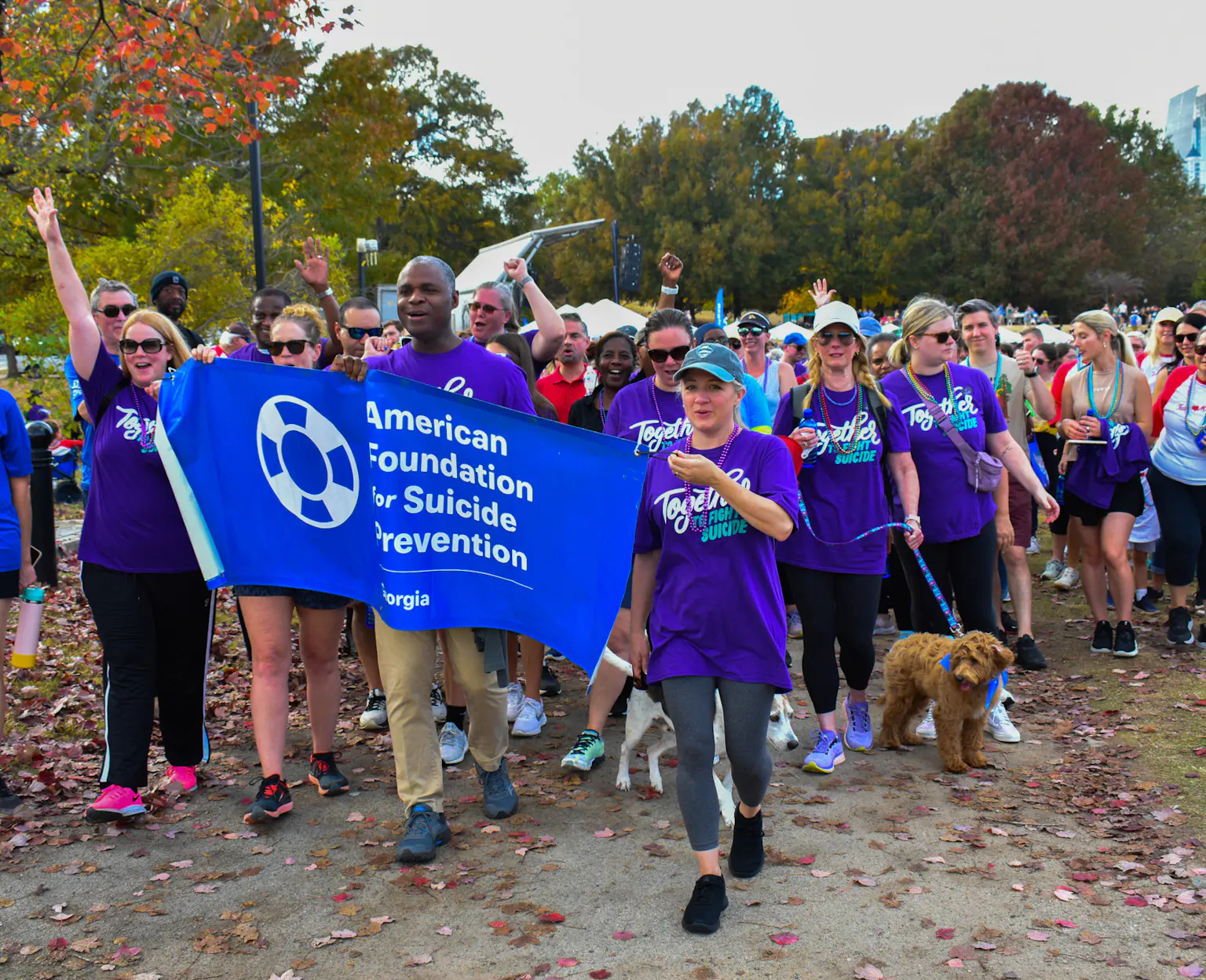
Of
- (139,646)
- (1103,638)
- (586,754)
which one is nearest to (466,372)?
(139,646)

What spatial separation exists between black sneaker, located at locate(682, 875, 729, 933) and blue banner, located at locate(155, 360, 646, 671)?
1.08 metres

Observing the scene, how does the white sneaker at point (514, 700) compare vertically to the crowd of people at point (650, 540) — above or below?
below

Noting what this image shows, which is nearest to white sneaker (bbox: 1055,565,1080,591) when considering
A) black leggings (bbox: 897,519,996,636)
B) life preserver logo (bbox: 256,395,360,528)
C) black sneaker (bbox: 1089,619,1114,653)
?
black sneaker (bbox: 1089,619,1114,653)

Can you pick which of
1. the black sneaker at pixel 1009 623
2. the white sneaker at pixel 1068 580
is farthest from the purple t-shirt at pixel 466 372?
the white sneaker at pixel 1068 580

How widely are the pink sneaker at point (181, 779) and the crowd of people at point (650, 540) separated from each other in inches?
0.5

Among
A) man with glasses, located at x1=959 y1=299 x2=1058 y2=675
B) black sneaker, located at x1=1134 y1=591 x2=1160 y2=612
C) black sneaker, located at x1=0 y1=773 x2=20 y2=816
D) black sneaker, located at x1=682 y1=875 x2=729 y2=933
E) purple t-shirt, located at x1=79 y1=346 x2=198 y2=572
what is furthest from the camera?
black sneaker, located at x1=1134 y1=591 x2=1160 y2=612

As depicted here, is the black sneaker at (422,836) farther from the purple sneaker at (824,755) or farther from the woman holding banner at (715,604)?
the purple sneaker at (824,755)

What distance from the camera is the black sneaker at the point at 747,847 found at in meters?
4.54

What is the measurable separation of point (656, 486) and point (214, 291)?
15.2 meters

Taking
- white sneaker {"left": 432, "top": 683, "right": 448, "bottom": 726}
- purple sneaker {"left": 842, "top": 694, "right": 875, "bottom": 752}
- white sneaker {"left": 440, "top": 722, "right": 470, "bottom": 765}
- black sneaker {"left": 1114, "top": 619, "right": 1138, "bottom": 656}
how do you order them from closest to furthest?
white sneaker {"left": 440, "top": 722, "right": 470, "bottom": 765} → purple sneaker {"left": 842, "top": 694, "right": 875, "bottom": 752} → white sneaker {"left": 432, "top": 683, "right": 448, "bottom": 726} → black sneaker {"left": 1114, "top": 619, "right": 1138, "bottom": 656}

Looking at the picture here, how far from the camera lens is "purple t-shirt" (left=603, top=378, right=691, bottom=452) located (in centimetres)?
560

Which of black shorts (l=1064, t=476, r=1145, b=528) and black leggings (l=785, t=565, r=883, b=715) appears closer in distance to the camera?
black leggings (l=785, t=565, r=883, b=715)

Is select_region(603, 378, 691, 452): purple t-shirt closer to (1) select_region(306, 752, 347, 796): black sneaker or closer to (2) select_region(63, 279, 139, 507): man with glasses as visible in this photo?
(1) select_region(306, 752, 347, 796): black sneaker

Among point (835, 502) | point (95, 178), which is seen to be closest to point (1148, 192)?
point (95, 178)
